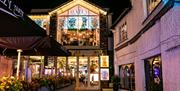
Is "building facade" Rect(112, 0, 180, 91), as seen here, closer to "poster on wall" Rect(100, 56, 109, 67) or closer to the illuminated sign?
the illuminated sign

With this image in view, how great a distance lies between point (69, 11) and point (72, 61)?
4370mm

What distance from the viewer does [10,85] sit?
18.7 ft

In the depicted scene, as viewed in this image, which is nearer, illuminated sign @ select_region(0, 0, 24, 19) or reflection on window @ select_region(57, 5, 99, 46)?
illuminated sign @ select_region(0, 0, 24, 19)

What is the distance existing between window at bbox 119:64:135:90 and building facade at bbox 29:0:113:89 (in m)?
6.93

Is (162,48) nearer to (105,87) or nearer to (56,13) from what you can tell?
(105,87)

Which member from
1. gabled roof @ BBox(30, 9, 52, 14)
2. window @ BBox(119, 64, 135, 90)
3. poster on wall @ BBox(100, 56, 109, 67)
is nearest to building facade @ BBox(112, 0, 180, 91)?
window @ BBox(119, 64, 135, 90)

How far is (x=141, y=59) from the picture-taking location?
37.8 feet

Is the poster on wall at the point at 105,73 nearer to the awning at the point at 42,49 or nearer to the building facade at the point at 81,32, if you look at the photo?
the building facade at the point at 81,32

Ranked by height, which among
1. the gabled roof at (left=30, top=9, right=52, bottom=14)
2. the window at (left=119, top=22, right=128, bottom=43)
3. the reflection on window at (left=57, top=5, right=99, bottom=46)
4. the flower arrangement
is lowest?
the flower arrangement

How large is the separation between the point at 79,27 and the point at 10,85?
19.7 m

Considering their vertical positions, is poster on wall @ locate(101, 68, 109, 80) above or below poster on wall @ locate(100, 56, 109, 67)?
below

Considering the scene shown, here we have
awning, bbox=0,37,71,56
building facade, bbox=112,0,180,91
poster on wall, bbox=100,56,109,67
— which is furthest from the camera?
poster on wall, bbox=100,56,109,67

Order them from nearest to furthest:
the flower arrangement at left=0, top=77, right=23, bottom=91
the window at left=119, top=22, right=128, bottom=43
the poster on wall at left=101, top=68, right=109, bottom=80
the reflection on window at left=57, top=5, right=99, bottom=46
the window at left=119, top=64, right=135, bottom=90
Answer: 1. the flower arrangement at left=0, top=77, right=23, bottom=91
2. the window at left=119, top=64, right=135, bottom=90
3. the window at left=119, top=22, right=128, bottom=43
4. the poster on wall at left=101, top=68, right=109, bottom=80
5. the reflection on window at left=57, top=5, right=99, bottom=46

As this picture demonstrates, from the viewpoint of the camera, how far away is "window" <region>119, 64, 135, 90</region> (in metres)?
14.4
